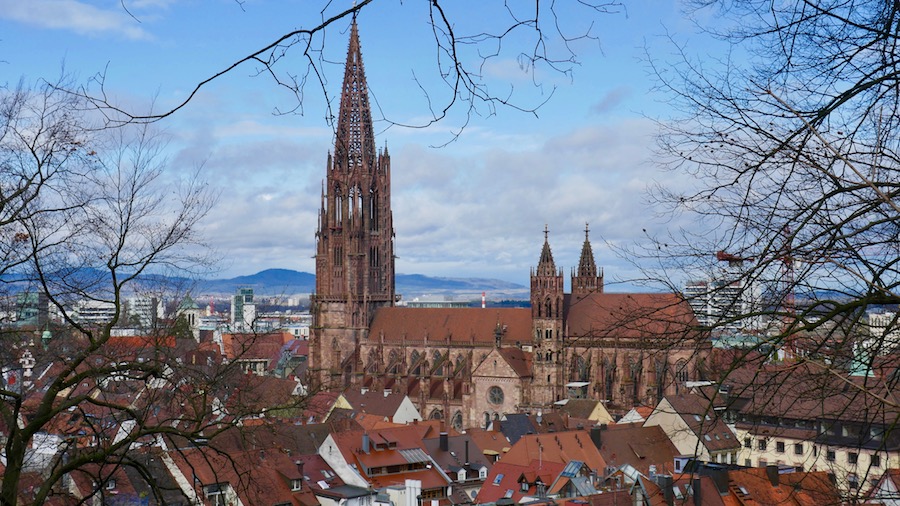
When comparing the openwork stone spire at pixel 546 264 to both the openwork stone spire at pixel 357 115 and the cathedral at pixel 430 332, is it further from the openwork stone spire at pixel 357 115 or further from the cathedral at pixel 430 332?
the openwork stone spire at pixel 357 115

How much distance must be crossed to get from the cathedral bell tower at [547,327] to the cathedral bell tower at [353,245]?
799 inches

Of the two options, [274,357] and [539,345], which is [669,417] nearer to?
[539,345]

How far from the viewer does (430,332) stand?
92750 millimetres

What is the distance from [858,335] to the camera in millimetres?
7094

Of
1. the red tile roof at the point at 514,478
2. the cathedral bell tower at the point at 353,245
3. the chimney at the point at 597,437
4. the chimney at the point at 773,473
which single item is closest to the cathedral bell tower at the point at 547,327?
the cathedral bell tower at the point at 353,245

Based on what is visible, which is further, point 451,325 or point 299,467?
point 451,325

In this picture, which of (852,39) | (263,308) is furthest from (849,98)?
(263,308)

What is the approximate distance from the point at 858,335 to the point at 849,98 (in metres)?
1.67

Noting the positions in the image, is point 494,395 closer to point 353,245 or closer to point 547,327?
point 547,327

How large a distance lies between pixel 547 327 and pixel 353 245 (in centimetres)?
2376

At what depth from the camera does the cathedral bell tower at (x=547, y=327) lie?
80.9 metres

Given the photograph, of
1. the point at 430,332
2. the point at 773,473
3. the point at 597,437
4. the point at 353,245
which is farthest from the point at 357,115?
the point at 773,473

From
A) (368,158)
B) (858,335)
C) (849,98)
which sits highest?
(368,158)

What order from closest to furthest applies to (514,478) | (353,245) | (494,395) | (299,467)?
(299,467)
(514,478)
(494,395)
(353,245)
